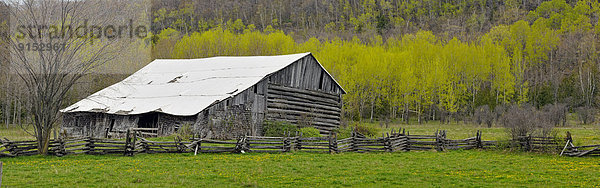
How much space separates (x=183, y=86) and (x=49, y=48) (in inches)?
528

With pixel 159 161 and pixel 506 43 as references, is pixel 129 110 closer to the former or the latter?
pixel 159 161

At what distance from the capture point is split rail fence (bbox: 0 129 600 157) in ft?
62.3


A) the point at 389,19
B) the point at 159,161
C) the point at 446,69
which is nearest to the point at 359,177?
the point at 159,161

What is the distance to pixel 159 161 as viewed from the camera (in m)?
17.7

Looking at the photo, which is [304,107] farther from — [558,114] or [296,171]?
[558,114]

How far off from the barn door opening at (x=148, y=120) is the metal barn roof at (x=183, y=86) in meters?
0.58

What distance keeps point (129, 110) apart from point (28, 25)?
1095 centimetres

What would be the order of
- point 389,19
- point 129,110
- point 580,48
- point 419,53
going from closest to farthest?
1. point 129,110
2. point 419,53
3. point 580,48
4. point 389,19

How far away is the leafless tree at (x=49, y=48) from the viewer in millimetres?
17359

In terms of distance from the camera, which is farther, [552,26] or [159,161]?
[552,26]

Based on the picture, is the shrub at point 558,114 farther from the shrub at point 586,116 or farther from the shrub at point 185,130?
the shrub at point 185,130

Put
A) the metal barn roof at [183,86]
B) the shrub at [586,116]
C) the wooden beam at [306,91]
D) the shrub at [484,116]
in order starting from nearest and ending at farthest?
1. the metal barn roof at [183,86]
2. the wooden beam at [306,91]
3. the shrub at [484,116]
4. the shrub at [586,116]

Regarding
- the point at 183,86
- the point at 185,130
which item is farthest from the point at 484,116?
the point at 185,130

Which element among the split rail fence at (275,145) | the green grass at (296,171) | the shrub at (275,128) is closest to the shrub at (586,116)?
the split rail fence at (275,145)
